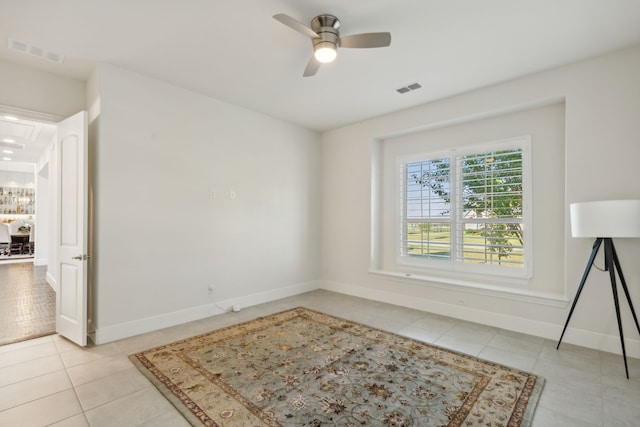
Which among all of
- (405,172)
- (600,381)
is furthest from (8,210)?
(600,381)

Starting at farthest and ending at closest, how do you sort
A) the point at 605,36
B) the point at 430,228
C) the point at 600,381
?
the point at 430,228 < the point at 605,36 < the point at 600,381

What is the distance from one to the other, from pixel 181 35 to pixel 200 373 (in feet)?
9.52

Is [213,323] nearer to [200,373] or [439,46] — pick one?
[200,373]

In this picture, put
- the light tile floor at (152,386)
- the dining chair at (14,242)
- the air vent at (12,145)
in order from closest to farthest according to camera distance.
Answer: the light tile floor at (152,386) → the air vent at (12,145) → the dining chair at (14,242)

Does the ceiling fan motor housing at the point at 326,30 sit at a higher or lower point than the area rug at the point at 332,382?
higher

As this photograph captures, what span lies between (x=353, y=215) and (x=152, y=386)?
3600mm

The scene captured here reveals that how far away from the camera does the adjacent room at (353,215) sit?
2256 millimetres

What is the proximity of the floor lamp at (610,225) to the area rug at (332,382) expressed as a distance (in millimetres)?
1124

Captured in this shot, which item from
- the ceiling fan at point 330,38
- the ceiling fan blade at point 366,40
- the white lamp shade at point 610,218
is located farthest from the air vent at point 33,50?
the white lamp shade at point 610,218

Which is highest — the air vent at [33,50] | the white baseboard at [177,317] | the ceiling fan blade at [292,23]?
the air vent at [33,50]

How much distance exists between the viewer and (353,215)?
5.09 meters

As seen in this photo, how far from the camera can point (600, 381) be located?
7.70ft

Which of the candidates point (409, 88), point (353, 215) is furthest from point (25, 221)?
point (409, 88)

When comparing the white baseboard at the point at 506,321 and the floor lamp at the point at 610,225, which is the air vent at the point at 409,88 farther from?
the white baseboard at the point at 506,321
